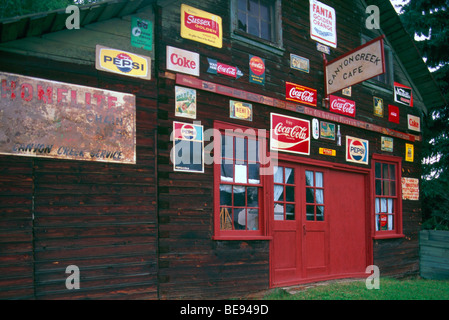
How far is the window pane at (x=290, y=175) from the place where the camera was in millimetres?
8430

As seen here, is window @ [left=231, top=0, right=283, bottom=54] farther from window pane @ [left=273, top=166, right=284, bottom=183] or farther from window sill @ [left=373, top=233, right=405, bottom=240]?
window sill @ [left=373, top=233, right=405, bottom=240]

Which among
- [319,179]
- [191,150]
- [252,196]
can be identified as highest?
[191,150]

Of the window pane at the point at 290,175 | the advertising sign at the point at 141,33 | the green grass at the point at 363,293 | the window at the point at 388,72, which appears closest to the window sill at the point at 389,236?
the green grass at the point at 363,293

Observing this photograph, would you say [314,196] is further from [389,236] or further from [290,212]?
[389,236]

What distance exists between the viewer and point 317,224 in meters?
8.89

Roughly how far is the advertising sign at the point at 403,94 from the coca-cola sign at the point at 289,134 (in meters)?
3.75

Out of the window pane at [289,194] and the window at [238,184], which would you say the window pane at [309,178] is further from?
the window at [238,184]

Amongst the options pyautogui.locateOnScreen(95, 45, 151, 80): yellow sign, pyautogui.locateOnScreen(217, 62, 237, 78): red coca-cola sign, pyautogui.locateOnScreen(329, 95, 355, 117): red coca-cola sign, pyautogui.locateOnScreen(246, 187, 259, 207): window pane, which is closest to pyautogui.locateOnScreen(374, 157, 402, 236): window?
pyautogui.locateOnScreen(329, 95, 355, 117): red coca-cola sign

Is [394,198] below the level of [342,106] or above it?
below

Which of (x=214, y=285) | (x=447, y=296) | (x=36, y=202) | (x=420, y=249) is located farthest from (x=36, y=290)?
(x=420, y=249)

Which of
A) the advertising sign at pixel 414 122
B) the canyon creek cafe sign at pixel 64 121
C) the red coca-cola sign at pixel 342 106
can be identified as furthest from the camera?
the advertising sign at pixel 414 122

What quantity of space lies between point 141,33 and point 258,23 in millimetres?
2773

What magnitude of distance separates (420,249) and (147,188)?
26.6ft

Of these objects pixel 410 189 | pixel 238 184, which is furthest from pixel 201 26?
pixel 410 189
